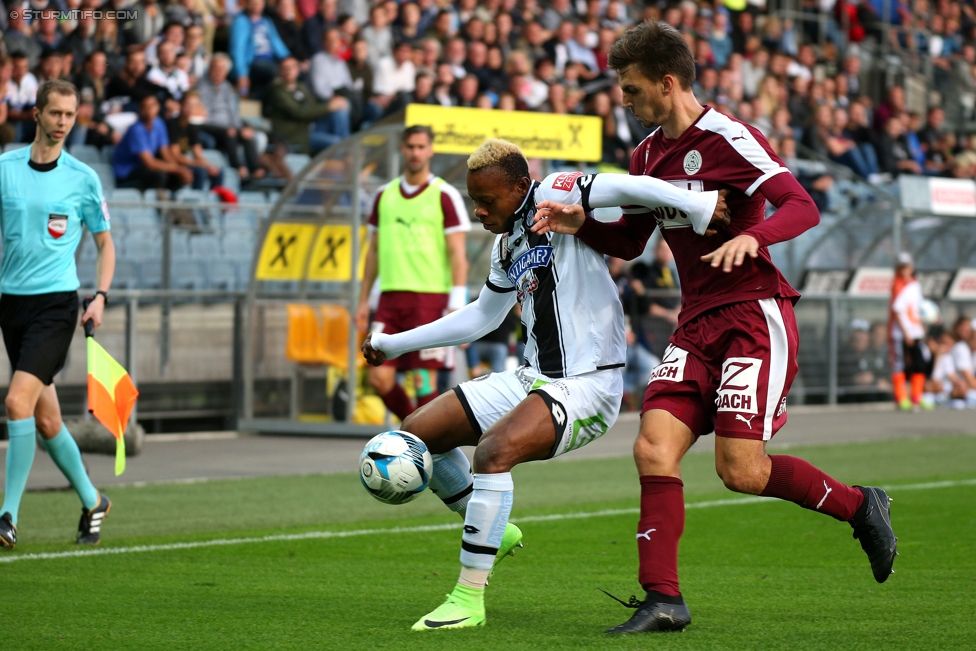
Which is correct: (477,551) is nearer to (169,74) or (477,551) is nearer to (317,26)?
(169,74)

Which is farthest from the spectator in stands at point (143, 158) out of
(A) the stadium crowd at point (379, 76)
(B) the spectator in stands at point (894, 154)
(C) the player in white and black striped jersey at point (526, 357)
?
(B) the spectator in stands at point (894, 154)

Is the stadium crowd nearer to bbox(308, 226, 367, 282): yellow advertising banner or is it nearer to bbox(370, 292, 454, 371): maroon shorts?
bbox(308, 226, 367, 282): yellow advertising banner

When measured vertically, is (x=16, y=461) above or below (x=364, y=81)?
below

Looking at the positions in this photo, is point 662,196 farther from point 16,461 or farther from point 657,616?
point 16,461

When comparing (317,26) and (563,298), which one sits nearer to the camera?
(563,298)

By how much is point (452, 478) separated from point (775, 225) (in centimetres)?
175

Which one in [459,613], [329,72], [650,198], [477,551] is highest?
[329,72]

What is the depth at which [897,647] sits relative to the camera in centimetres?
469

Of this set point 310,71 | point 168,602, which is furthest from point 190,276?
point 168,602

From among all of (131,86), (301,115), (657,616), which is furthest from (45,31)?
(657,616)

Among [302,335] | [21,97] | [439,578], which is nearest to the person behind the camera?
[439,578]

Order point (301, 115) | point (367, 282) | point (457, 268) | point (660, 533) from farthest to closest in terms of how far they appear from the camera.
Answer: point (301, 115) → point (367, 282) → point (457, 268) → point (660, 533)

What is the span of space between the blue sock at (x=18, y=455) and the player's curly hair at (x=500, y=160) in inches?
132

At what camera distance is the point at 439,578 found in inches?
252
